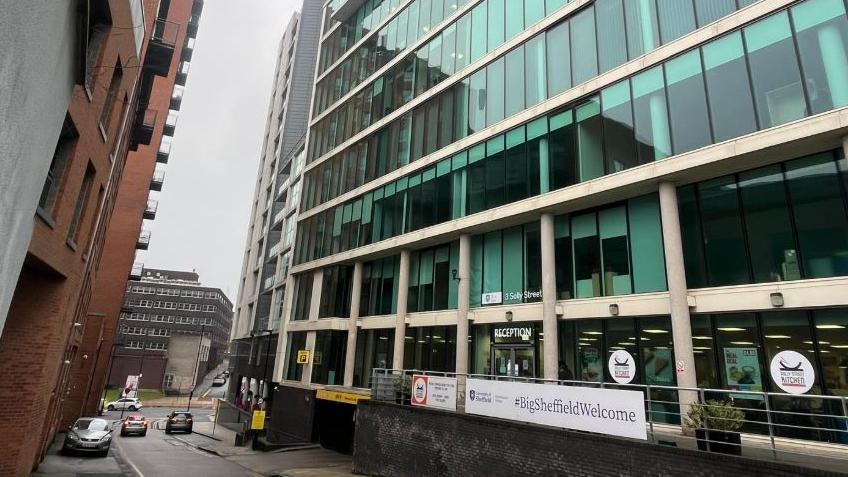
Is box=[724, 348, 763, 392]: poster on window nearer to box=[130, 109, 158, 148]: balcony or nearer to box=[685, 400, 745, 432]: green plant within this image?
box=[685, 400, 745, 432]: green plant

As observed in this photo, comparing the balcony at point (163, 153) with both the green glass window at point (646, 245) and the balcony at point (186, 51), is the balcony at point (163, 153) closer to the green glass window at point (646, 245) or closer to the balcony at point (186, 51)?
the balcony at point (186, 51)

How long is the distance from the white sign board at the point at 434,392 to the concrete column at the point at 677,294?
6.73 m

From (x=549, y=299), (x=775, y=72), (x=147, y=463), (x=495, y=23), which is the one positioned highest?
(x=495, y=23)

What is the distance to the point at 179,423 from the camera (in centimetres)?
3844

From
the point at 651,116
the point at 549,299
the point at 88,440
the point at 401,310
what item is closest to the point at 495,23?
the point at 651,116

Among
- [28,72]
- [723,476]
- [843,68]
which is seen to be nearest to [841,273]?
[843,68]

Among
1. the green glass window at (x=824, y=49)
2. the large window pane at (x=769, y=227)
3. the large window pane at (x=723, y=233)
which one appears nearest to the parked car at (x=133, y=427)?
the large window pane at (x=723, y=233)

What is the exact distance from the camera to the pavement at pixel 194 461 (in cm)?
1844

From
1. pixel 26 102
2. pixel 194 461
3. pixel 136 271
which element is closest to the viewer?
pixel 26 102

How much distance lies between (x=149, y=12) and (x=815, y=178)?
74.7 feet

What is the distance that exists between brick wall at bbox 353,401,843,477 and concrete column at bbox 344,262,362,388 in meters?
8.83

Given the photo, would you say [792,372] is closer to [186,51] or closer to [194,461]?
[194,461]

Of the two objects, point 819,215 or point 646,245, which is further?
point 646,245

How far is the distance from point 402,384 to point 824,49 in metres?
16.2
